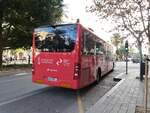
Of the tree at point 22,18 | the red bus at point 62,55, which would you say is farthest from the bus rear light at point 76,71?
the tree at point 22,18

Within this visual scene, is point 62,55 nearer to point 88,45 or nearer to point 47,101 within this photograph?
point 88,45

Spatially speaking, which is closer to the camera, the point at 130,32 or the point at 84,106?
the point at 84,106

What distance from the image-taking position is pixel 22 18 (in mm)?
29969

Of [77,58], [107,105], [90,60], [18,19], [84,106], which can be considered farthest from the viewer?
[18,19]

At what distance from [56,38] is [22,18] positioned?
1877cm

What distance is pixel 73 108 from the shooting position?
9570 millimetres

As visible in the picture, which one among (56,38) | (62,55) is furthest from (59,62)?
(56,38)

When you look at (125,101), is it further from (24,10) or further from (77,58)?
(24,10)

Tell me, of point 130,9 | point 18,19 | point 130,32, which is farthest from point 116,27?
point 18,19

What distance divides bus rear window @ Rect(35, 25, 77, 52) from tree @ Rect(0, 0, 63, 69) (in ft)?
54.7

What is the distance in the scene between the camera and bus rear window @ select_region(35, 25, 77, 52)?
38.5ft

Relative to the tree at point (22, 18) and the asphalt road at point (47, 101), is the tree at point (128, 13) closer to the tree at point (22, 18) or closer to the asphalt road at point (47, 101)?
the asphalt road at point (47, 101)

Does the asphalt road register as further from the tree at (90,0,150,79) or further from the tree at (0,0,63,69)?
the tree at (0,0,63,69)

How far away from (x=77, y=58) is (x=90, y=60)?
2131 mm
